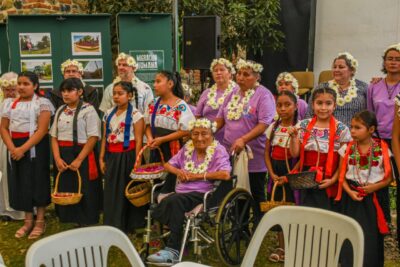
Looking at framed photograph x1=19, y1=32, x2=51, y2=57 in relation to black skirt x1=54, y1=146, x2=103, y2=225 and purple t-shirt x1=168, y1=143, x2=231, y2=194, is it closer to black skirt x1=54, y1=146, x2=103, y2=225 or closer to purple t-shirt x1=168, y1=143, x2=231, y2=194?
black skirt x1=54, y1=146, x2=103, y2=225

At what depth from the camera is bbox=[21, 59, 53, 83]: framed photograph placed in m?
5.77

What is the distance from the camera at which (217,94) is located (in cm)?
438

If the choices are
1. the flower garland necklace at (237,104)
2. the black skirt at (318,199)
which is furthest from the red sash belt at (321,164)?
the flower garland necklace at (237,104)

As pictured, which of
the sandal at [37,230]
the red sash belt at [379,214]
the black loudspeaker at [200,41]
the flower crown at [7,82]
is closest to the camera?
the red sash belt at [379,214]

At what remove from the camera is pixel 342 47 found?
27.0 ft

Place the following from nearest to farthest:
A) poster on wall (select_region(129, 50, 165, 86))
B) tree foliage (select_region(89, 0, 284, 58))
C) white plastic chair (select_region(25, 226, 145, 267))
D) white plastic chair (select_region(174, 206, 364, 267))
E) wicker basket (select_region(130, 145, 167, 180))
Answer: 1. white plastic chair (select_region(25, 226, 145, 267))
2. white plastic chair (select_region(174, 206, 364, 267))
3. wicker basket (select_region(130, 145, 167, 180))
4. poster on wall (select_region(129, 50, 165, 86))
5. tree foliage (select_region(89, 0, 284, 58))

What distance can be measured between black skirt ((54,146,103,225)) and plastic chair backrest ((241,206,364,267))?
7.20 ft

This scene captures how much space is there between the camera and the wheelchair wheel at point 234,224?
3.13m

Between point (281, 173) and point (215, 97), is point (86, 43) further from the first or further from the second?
point (281, 173)

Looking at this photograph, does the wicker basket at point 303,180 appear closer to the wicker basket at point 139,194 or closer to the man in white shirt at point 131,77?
the wicker basket at point 139,194

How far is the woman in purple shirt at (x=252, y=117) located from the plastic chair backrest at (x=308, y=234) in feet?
4.83

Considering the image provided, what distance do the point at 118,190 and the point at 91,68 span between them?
2.53 meters

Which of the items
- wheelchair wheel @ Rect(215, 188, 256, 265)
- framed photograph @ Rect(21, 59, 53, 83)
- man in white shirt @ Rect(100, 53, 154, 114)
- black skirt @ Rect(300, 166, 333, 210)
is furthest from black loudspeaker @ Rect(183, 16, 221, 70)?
black skirt @ Rect(300, 166, 333, 210)

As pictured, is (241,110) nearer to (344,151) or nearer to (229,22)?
(344,151)
